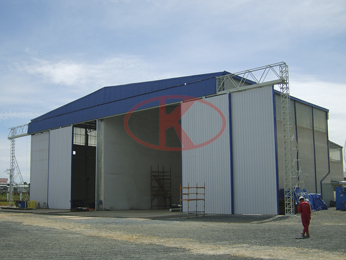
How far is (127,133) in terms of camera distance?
3900 cm

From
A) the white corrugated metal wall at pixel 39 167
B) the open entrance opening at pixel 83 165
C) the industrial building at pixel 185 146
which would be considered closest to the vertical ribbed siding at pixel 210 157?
the industrial building at pixel 185 146

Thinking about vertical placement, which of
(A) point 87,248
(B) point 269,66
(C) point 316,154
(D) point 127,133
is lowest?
(A) point 87,248

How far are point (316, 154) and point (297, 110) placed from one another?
5.09 meters

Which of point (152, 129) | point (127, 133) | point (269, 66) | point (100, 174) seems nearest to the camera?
point (269, 66)

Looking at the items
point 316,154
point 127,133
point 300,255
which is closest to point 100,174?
point 127,133

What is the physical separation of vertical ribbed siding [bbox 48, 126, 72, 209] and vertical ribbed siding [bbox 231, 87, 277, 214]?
1995 centimetres

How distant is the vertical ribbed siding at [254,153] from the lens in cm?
2417

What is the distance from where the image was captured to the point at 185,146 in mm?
28797

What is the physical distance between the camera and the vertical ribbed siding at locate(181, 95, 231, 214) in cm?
2628

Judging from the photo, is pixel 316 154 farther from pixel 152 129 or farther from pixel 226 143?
pixel 152 129

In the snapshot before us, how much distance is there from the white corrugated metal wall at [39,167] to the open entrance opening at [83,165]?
3.29 meters

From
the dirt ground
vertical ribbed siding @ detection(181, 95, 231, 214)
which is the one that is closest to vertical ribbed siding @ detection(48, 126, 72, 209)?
vertical ribbed siding @ detection(181, 95, 231, 214)

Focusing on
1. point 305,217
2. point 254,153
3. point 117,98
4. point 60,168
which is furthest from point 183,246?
point 60,168

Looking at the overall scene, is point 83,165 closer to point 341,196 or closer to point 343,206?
point 341,196
